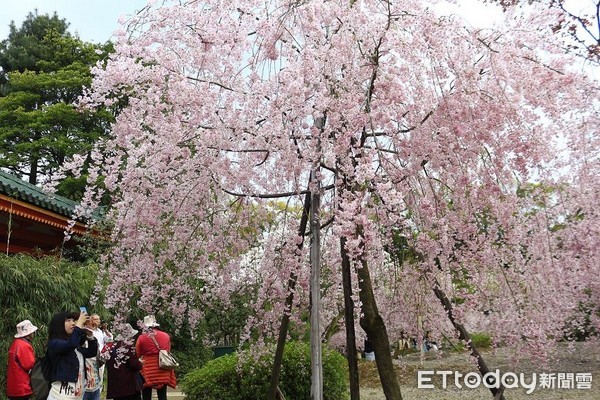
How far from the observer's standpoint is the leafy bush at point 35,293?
22.1ft

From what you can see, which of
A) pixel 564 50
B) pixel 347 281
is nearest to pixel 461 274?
pixel 347 281

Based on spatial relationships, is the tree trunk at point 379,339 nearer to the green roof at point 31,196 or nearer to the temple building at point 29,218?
the temple building at point 29,218

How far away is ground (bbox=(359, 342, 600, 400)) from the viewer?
29.9 ft

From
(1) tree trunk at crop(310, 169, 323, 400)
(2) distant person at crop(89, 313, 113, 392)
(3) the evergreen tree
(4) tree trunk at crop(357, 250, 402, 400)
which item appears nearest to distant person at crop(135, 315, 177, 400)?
(2) distant person at crop(89, 313, 113, 392)

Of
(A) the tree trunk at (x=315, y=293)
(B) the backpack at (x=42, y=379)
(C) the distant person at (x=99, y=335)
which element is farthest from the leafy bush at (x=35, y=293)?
(A) the tree trunk at (x=315, y=293)

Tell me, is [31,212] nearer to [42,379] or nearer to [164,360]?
[164,360]

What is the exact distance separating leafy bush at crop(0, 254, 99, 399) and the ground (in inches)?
182

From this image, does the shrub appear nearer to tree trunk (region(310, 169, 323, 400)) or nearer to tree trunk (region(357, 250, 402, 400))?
tree trunk (region(310, 169, 323, 400))

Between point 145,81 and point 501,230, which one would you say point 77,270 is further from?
point 501,230

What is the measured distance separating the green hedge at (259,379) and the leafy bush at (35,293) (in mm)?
1806

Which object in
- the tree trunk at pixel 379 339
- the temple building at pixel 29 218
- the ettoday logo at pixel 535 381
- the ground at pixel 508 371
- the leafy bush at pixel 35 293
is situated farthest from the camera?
the ground at pixel 508 371

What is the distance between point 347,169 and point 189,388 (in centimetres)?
444

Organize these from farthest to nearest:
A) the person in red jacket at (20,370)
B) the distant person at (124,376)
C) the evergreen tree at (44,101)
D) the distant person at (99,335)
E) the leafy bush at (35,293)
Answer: the evergreen tree at (44,101)
the leafy bush at (35,293)
the distant person at (124,376)
the distant person at (99,335)
the person in red jacket at (20,370)

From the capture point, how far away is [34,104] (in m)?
21.1
